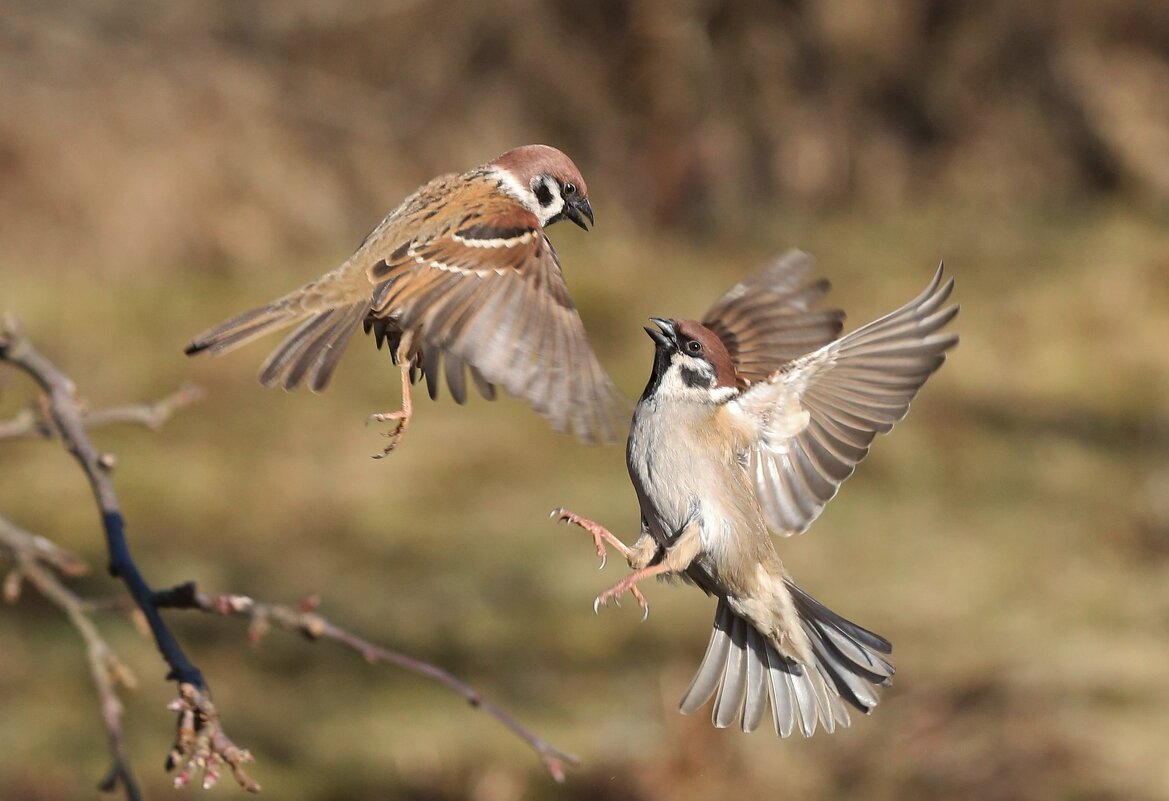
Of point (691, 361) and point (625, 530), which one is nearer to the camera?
point (691, 361)

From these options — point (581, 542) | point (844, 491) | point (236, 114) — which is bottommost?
point (581, 542)

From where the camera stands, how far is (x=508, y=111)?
25.9ft

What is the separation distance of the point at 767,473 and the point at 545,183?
715 millimetres

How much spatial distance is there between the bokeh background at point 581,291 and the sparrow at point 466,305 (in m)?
3.19

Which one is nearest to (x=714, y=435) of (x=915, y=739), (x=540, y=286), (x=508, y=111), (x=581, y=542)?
(x=540, y=286)

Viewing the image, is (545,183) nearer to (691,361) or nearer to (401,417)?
(691,361)

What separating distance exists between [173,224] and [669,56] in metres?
2.79

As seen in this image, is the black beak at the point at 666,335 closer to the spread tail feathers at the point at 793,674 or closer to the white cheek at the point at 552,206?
the white cheek at the point at 552,206

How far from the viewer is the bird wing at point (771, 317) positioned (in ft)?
10.2

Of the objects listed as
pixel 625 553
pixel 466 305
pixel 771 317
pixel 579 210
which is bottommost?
pixel 625 553

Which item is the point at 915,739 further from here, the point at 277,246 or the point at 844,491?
the point at 277,246

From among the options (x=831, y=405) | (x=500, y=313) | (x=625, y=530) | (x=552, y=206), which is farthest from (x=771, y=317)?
(x=625, y=530)

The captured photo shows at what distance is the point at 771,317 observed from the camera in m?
3.15

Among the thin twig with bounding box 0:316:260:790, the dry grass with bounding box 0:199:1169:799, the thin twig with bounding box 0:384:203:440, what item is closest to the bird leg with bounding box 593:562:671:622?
the thin twig with bounding box 0:316:260:790
